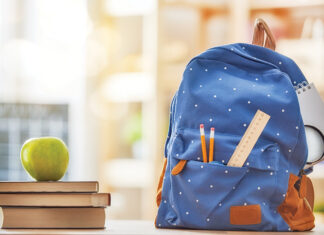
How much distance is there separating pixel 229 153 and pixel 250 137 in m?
0.04

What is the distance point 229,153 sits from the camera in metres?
0.87

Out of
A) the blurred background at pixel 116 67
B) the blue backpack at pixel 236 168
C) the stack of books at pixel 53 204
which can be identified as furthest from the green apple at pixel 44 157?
the blurred background at pixel 116 67

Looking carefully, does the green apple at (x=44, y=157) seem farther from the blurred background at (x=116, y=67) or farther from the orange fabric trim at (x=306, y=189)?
the blurred background at (x=116, y=67)

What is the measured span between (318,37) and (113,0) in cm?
105

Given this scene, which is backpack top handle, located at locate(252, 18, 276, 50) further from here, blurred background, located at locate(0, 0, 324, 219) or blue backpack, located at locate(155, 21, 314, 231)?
blurred background, located at locate(0, 0, 324, 219)

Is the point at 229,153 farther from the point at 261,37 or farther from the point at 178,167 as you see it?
the point at 261,37

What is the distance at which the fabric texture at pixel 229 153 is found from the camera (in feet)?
2.83

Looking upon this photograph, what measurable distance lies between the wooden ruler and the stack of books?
0.64ft

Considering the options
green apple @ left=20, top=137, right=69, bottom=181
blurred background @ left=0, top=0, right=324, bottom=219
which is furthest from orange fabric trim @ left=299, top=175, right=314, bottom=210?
blurred background @ left=0, top=0, right=324, bottom=219

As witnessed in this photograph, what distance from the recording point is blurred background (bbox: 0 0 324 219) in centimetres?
288

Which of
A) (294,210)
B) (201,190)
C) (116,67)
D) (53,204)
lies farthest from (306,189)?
(116,67)

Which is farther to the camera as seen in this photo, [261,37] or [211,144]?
[261,37]

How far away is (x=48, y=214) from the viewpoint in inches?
34.1

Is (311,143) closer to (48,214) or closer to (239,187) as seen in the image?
(239,187)
